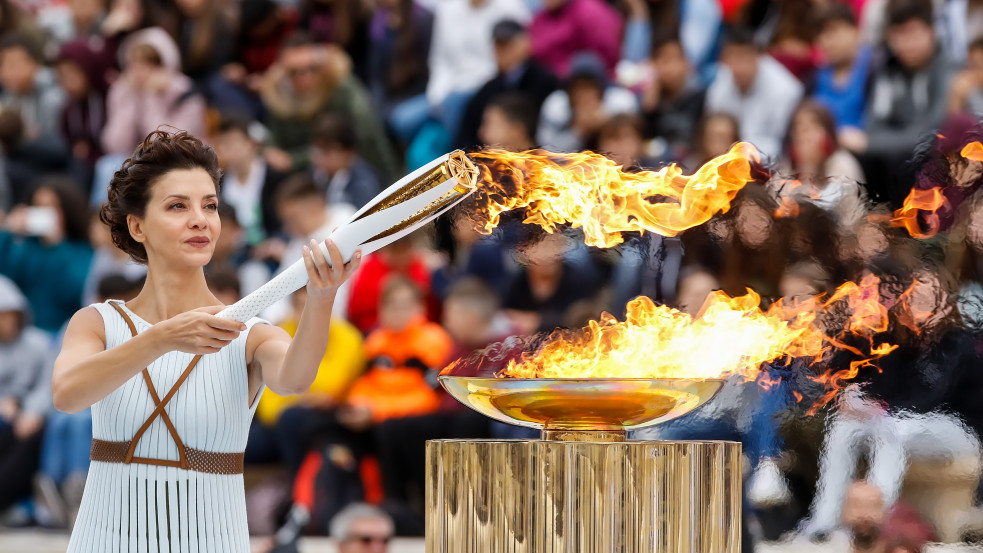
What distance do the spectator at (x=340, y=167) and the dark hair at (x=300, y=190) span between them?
155mm

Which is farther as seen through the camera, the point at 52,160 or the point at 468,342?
the point at 52,160

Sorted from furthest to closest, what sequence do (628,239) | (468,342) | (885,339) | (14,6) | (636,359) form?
(14,6) → (468,342) → (885,339) → (628,239) → (636,359)

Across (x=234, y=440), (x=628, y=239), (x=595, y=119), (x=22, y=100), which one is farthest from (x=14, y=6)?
(x=234, y=440)

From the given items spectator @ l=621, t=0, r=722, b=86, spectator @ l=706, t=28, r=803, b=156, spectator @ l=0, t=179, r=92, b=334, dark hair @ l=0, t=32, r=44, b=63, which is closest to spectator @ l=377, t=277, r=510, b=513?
spectator @ l=706, t=28, r=803, b=156

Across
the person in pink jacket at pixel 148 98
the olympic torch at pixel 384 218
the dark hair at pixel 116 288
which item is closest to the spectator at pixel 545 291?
the dark hair at pixel 116 288

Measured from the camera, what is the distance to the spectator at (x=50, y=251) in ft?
22.6

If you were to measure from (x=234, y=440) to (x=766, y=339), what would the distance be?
49.3 inches

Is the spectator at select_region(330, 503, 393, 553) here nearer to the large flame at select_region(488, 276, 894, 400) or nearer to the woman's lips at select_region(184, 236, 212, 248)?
the large flame at select_region(488, 276, 894, 400)

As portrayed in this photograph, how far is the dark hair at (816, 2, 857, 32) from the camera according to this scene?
6047mm

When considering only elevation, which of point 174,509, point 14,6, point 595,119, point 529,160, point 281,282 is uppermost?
point 14,6

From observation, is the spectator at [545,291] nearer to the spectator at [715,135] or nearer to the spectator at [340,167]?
the spectator at [715,135]

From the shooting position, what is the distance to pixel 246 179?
23.1 feet

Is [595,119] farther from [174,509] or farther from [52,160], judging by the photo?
[174,509]

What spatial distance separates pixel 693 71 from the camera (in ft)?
21.9
